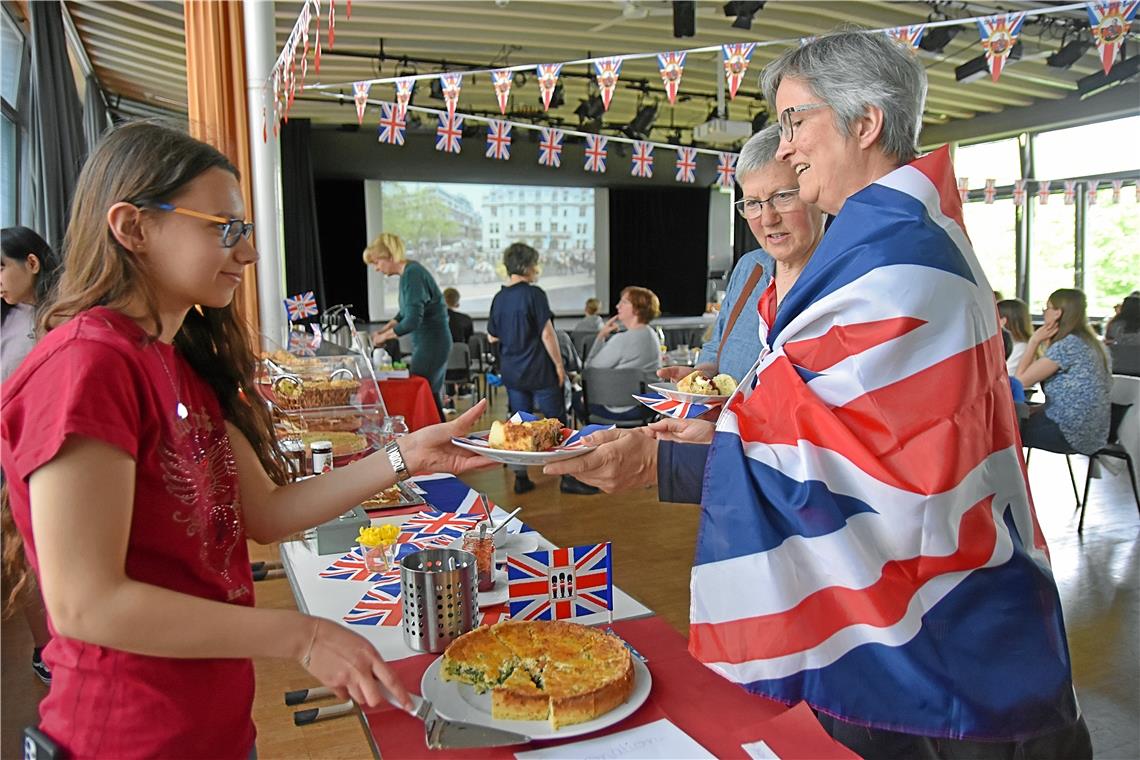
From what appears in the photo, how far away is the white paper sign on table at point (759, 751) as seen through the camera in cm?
105

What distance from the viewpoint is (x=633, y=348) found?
5.74 m

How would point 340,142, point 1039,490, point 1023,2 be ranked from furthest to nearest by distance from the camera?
point 340,142 < point 1023,2 < point 1039,490

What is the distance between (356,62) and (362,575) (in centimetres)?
900

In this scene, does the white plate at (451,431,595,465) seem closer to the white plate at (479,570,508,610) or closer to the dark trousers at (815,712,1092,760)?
the white plate at (479,570,508,610)

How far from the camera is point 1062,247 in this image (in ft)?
38.3

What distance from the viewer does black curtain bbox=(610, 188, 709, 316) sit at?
15.3 m

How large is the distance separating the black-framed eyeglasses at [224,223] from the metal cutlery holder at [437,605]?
597mm

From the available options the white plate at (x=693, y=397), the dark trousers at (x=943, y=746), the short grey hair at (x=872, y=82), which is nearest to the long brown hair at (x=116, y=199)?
the short grey hair at (x=872, y=82)

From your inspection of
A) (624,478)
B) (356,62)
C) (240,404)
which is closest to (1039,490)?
(624,478)

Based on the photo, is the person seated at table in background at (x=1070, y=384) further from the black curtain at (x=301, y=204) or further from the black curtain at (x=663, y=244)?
the black curtain at (x=663, y=244)

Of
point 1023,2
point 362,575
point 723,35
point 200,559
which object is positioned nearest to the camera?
point 200,559

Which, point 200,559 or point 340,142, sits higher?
point 340,142

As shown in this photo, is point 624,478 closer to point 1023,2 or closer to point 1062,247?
point 1023,2

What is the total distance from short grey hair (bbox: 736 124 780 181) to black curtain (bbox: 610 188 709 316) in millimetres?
12954
